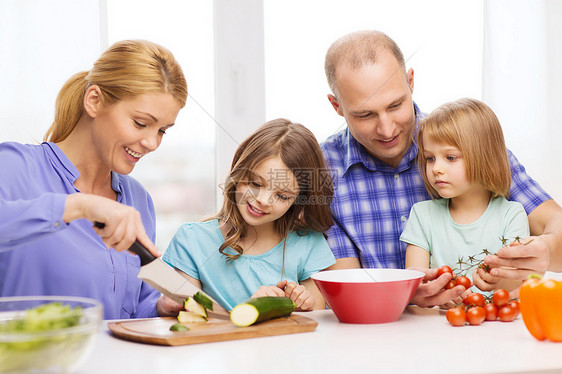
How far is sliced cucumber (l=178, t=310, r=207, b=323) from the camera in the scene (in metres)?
1.27

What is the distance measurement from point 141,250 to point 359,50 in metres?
1.12

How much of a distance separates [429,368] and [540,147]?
7.30ft

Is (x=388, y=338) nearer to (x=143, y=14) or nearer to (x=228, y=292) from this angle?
(x=228, y=292)

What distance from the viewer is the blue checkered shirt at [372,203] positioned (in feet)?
6.48

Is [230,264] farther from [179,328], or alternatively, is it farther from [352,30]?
[352,30]

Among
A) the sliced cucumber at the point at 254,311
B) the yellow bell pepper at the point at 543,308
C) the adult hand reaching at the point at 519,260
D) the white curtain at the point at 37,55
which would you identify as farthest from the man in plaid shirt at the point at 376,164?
the white curtain at the point at 37,55

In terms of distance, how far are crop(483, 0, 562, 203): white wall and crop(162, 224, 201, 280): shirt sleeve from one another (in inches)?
74.1

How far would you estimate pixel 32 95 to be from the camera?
2309mm

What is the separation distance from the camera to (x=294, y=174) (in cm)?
173

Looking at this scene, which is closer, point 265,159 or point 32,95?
point 265,159

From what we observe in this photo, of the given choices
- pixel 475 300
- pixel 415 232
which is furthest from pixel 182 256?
pixel 475 300

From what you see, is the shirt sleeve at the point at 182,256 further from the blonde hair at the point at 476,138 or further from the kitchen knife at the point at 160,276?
the blonde hair at the point at 476,138

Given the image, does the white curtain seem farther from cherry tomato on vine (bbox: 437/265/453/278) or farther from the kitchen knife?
cherry tomato on vine (bbox: 437/265/453/278)

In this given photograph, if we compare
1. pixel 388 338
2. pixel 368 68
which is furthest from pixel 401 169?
pixel 388 338
